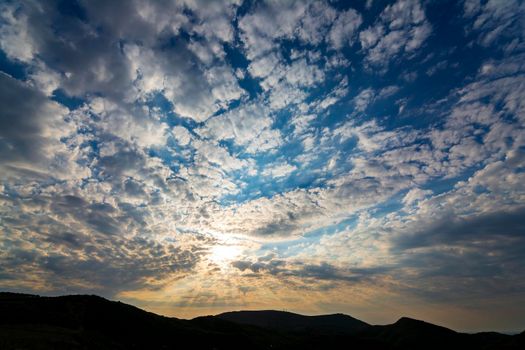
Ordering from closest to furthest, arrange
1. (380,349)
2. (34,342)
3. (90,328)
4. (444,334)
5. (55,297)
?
(34,342), (90,328), (55,297), (380,349), (444,334)

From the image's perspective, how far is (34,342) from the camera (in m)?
45.4

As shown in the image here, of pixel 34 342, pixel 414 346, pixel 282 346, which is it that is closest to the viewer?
pixel 34 342

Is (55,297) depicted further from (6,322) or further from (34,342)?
(34,342)

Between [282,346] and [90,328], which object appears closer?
[90,328]

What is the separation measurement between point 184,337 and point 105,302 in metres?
28.1

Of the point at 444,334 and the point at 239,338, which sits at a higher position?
the point at 444,334

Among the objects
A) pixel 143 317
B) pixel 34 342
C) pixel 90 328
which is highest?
pixel 143 317

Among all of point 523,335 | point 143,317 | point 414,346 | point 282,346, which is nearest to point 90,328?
point 143,317

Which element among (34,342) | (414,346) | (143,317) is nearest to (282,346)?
(143,317)

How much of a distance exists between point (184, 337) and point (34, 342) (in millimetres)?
64748

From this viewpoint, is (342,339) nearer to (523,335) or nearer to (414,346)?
(414,346)

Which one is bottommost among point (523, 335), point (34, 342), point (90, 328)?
point (34, 342)

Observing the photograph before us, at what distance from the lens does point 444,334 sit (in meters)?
192

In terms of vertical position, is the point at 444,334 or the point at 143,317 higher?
the point at 444,334
